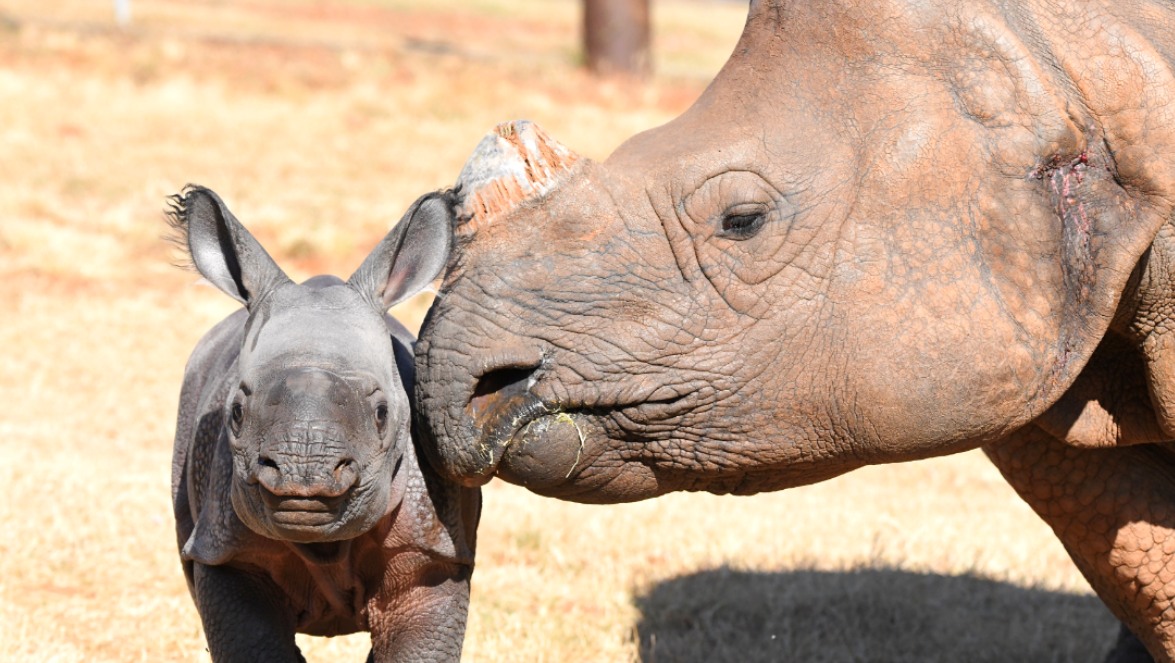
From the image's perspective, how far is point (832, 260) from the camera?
12.4 ft

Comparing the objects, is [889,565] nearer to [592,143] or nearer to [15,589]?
[15,589]

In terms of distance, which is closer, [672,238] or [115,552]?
[672,238]

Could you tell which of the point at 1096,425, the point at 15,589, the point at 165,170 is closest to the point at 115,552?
the point at 15,589

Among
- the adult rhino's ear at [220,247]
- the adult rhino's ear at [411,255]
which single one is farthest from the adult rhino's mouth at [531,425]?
the adult rhino's ear at [220,247]

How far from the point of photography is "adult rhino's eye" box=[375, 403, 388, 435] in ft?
11.7

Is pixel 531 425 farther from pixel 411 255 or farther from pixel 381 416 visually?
pixel 411 255

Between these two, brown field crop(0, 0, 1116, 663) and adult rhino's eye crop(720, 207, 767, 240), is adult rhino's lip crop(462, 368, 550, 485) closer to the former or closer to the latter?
adult rhino's eye crop(720, 207, 767, 240)

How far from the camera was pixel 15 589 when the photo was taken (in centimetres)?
595

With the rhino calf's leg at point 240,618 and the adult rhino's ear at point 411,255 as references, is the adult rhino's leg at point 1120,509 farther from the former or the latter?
the rhino calf's leg at point 240,618

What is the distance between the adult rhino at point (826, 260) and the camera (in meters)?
3.68

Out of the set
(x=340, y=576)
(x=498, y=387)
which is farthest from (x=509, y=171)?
(x=340, y=576)

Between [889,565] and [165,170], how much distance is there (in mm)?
10571

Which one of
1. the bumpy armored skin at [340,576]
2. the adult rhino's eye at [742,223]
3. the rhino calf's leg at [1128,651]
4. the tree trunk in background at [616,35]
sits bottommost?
the rhino calf's leg at [1128,651]

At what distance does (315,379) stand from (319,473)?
0.79 feet
